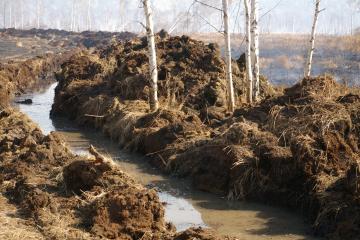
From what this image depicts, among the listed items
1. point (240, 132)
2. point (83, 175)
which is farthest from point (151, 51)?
point (83, 175)

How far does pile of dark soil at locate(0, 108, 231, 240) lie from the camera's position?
7602 mm

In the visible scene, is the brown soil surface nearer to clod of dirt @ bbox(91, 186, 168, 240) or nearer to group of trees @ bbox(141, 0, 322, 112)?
group of trees @ bbox(141, 0, 322, 112)

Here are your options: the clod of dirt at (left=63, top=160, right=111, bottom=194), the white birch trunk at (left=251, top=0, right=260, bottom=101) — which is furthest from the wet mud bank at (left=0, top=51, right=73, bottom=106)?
the clod of dirt at (left=63, top=160, right=111, bottom=194)

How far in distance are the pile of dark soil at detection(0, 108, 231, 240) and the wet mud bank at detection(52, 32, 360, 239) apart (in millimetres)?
2101

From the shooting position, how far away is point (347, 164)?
9609mm

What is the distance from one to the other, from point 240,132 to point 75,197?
4.02 meters

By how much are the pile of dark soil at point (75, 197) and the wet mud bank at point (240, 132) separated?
82.7 inches

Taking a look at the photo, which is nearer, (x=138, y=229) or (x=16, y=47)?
(x=138, y=229)

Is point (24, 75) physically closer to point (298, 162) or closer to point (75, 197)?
point (75, 197)

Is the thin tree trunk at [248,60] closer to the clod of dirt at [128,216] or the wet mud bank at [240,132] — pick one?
the wet mud bank at [240,132]

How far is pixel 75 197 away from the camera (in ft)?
28.9

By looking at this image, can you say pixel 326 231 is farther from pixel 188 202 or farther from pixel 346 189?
pixel 188 202

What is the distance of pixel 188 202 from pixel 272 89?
34.1ft

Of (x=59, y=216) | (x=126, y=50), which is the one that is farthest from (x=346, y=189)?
(x=126, y=50)
